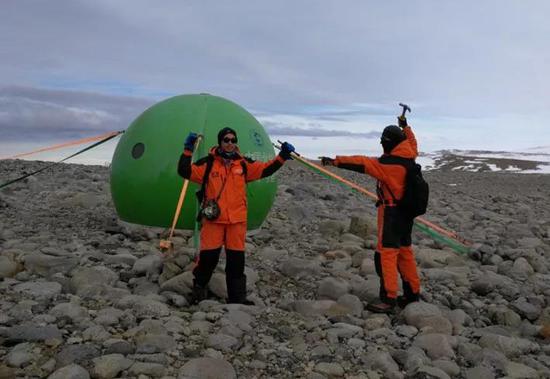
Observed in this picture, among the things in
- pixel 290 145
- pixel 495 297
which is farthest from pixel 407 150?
pixel 495 297

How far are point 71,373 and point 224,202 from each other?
259 cm

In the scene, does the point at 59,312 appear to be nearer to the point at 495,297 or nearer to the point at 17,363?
the point at 17,363

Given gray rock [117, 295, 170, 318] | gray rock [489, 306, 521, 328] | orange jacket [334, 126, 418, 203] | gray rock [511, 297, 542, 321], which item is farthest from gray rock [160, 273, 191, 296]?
gray rock [511, 297, 542, 321]

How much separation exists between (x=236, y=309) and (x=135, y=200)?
3.11 metres

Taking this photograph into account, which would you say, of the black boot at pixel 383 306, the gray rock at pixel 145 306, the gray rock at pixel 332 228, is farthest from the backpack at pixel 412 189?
the gray rock at pixel 332 228

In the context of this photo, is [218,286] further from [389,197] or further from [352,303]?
[389,197]

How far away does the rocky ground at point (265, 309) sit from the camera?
4875 mm

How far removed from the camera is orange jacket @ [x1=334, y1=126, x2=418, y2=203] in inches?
258

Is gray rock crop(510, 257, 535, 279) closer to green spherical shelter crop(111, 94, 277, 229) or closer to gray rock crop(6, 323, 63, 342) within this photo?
green spherical shelter crop(111, 94, 277, 229)

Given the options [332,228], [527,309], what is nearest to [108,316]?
[527,309]

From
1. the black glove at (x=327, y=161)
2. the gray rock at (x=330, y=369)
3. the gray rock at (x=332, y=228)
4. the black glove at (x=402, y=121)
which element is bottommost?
the gray rock at (x=330, y=369)

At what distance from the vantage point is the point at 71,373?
171 inches

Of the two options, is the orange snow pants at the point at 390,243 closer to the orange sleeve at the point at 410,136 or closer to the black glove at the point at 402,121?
the orange sleeve at the point at 410,136

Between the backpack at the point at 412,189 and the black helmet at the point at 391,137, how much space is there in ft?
0.51
